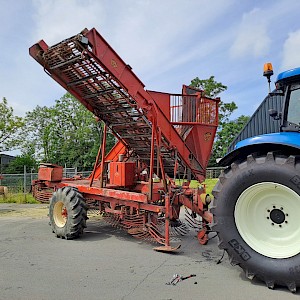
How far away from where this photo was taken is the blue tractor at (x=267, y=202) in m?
3.61

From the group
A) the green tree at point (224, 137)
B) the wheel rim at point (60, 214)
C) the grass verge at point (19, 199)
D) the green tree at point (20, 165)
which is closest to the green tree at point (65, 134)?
the green tree at point (20, 165)

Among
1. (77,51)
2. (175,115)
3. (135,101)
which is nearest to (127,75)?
(135,101)

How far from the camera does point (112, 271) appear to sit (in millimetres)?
4375

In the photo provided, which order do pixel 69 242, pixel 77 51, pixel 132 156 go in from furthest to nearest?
pixel 132 156 → pixel 69 242 → pixel 77 51

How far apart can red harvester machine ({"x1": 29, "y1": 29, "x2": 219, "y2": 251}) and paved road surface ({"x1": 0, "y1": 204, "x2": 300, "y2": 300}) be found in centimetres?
38

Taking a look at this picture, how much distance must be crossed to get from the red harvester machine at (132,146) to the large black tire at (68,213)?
0.02m

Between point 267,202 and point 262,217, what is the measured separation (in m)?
0.20

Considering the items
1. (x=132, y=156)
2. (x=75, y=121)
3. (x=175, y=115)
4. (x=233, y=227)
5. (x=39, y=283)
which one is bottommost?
(x=39, y=283)

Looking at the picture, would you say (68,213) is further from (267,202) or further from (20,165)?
(20,165)

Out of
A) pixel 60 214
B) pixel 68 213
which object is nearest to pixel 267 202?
pixel 68 213

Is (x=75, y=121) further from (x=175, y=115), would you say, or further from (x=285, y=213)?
(x=285, y=213)

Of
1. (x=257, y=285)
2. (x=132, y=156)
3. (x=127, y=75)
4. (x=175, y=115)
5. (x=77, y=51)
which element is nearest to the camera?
(x=257, y=285)

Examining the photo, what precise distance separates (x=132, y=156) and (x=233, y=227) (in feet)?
12.7

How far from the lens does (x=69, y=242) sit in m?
6.11
